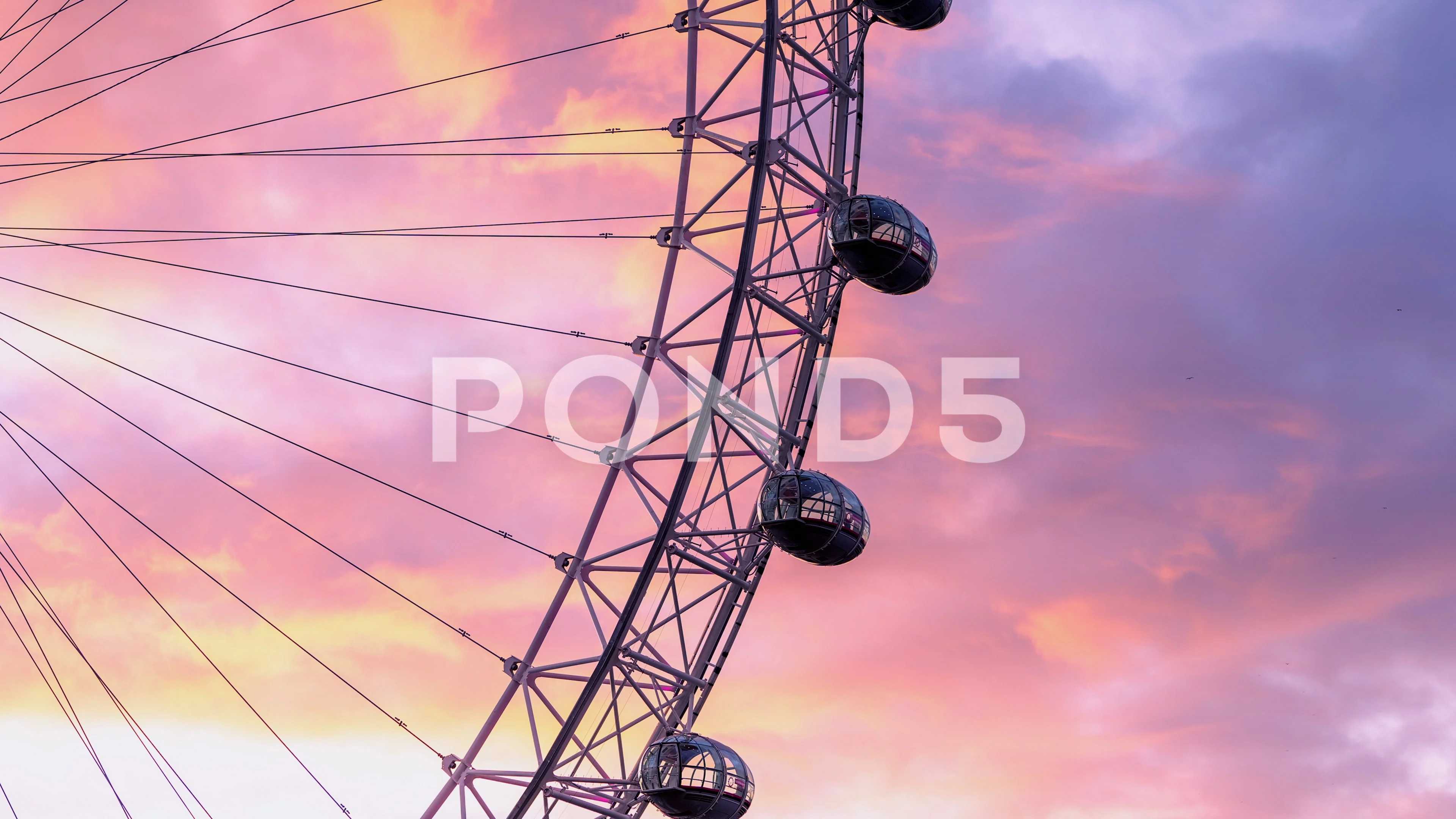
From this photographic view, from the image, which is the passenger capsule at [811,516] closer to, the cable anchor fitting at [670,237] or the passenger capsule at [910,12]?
the cable anchor fitting at [670,237]

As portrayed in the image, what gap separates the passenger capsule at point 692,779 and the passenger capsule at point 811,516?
2701mm

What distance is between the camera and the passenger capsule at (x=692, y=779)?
64.4ft

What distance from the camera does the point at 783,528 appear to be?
20469 mm

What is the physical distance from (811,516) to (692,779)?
138 inches

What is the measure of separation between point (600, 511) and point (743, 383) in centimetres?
255

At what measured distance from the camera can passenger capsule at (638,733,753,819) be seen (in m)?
19.6

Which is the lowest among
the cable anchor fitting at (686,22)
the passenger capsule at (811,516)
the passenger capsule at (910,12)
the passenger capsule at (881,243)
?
the passenger capsule at (811,516)

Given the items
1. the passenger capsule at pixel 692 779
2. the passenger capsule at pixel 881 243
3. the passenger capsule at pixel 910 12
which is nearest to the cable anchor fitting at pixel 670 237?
the passenger capsule at pixel 881 243

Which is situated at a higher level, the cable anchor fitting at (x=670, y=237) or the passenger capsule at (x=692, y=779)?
the cable anchor fitting at (x=670, y=237)

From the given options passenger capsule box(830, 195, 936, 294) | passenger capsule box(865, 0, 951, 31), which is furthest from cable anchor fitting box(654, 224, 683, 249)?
passenger capsule box(865, 0, 951, 31)

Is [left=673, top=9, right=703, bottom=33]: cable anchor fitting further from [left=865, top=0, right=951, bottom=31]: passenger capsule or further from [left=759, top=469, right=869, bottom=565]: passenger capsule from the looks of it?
[left=759, top=469, right=869, bottom=565]: passenger capsule

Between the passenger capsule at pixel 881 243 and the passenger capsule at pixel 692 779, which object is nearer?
the passenger capsule at pixel 692 779

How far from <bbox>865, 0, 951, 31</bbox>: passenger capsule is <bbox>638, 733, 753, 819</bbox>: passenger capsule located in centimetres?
1056

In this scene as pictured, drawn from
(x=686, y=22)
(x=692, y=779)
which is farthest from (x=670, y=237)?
(x=692, y=779)
